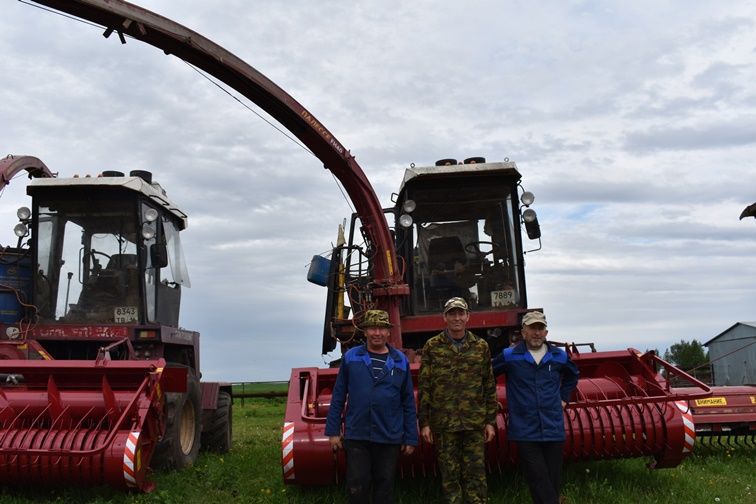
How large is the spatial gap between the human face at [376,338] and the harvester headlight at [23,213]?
5156 mm

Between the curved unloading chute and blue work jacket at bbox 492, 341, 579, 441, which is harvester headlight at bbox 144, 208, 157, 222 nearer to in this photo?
the curved unloading chute

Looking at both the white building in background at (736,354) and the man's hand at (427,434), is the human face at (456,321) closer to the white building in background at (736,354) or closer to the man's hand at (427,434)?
the man's hand at (427,434)

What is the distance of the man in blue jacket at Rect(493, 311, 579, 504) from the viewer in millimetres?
4875

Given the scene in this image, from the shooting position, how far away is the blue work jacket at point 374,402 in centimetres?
474

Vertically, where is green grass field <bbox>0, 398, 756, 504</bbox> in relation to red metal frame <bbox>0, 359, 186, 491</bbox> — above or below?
below

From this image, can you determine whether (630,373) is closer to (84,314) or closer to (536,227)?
(536,227)

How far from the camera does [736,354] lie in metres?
29.7

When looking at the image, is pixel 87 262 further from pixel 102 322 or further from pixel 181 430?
pixel 181 430

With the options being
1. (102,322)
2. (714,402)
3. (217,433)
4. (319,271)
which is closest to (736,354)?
(714,402)

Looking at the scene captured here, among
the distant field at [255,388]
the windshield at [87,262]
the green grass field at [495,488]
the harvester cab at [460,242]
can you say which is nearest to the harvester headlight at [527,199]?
the harvester cab at [460,242]

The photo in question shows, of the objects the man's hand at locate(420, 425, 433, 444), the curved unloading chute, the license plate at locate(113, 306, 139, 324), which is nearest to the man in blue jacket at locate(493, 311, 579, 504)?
the man's hand at locate(420, 425, 433, 444)

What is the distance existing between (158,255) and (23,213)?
5.01 feet

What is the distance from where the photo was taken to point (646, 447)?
5.93 m

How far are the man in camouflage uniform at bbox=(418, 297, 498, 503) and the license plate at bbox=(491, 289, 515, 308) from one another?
10.4 ft
